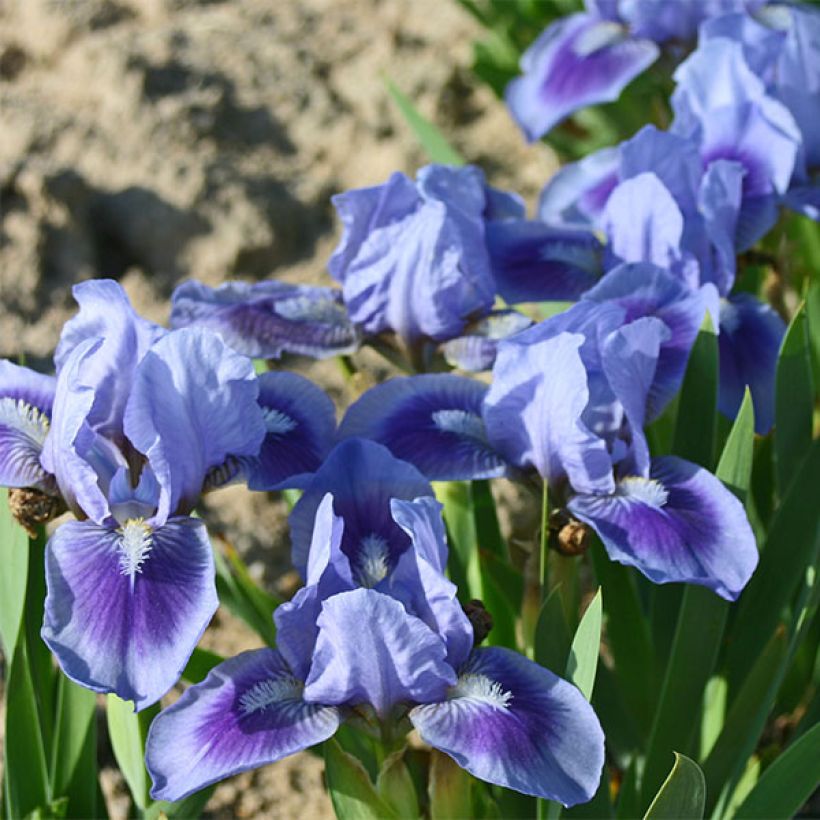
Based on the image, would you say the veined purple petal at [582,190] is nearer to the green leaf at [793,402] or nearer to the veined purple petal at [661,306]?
the veined purple petal at [661,306]

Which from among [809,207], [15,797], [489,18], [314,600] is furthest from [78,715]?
[489,18]

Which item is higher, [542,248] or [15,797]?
[542,248]

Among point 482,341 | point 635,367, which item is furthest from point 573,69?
point 635,367

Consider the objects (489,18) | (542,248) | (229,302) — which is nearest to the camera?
(229,302)

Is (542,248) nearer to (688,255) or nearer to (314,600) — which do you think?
(688,255)

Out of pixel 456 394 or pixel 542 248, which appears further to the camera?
pixel 542 248

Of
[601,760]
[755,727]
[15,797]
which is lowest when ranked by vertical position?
[755,727]

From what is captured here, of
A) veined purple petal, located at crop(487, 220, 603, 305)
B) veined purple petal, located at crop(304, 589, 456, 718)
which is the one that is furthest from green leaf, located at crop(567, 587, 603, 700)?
veined purple petal, located at crop(487, 220, 603, 305)

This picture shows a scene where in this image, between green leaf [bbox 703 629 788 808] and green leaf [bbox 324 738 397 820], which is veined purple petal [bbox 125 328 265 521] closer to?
green leaf [bbox 324 738 397 820]
